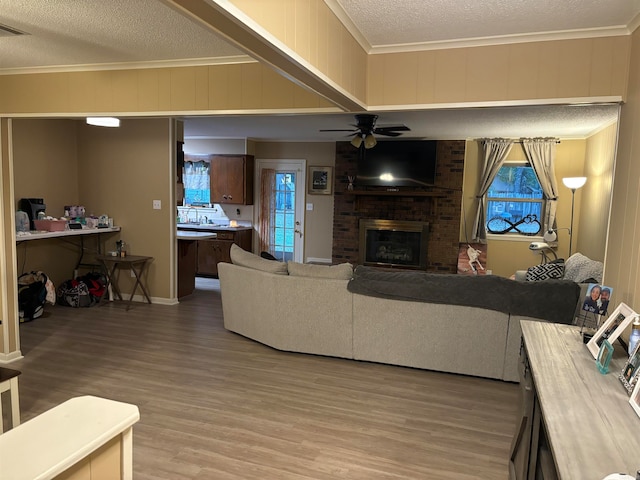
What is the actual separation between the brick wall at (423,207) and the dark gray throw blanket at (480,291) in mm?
3958

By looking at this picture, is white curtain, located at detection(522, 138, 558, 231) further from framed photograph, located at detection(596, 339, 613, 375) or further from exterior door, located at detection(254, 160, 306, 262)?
framed photograph, located at detection(596, 339, 613, 375)

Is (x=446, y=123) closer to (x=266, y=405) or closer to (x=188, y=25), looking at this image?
(x=188, y=25)

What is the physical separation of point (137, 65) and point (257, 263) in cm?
194

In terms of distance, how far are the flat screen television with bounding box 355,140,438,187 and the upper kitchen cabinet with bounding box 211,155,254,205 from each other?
1993 mm

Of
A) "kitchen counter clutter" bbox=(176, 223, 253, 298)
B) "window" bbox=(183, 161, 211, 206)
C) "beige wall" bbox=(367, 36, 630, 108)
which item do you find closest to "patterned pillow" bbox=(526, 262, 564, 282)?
"beige wall" bbox=(367, 36, 630, 108)

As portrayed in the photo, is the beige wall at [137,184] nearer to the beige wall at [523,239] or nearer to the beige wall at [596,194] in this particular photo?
the beige wall at [523,239]

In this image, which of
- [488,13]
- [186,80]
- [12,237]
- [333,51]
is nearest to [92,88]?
[186,80]

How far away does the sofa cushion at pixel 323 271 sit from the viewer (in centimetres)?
403

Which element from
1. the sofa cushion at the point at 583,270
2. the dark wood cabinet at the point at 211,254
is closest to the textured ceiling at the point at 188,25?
the sofa cushion at the point at 583,270

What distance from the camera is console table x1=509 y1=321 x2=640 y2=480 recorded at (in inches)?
47.7

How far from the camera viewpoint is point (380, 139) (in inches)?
305

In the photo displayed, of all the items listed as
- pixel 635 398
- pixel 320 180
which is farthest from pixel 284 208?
pixel 635 398

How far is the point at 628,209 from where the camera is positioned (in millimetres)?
2611

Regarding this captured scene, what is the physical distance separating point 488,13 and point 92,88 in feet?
10.1
